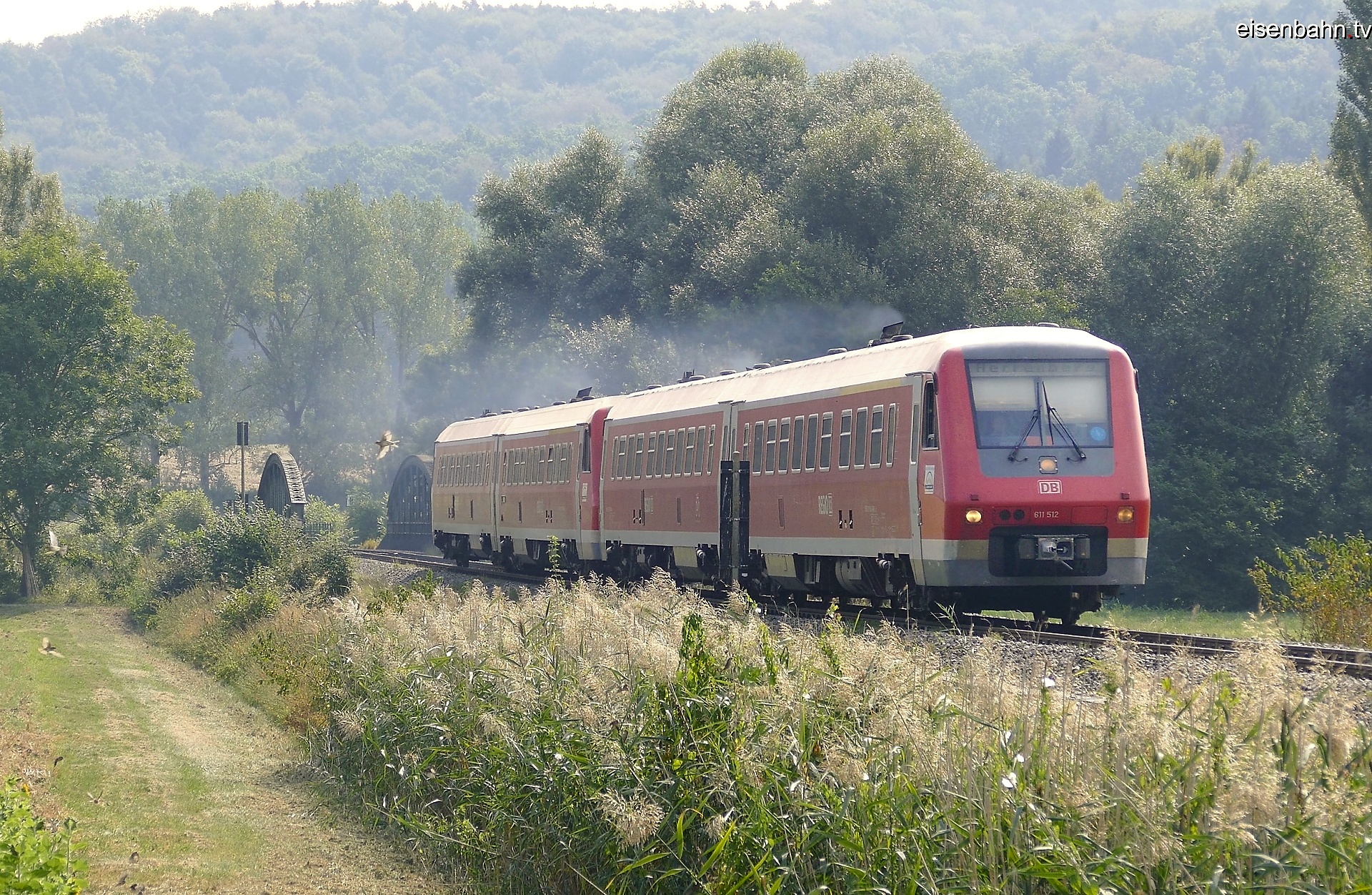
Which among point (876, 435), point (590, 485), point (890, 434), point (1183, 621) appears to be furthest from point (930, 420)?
point (590, 485)

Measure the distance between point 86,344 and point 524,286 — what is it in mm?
21716

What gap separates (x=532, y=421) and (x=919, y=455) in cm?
1899

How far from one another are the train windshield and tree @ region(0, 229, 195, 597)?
3248cm

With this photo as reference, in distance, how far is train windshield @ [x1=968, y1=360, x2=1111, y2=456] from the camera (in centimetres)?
1764

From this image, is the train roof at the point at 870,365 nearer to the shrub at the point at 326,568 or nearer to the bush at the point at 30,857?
the shrub at the point at 326,568

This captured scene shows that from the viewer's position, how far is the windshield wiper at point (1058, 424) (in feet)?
58.1

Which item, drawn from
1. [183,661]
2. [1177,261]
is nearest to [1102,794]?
[183,661]

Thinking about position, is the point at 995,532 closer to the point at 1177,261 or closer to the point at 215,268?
the point at 1177,261

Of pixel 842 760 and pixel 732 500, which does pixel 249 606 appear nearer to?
pixel 732 500

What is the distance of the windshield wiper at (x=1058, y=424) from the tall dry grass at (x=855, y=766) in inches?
212

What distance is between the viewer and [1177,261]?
44.9 metres

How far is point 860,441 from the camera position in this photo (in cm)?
1994

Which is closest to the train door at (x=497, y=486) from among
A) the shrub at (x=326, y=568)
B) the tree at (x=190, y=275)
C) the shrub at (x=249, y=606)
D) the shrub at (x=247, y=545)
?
the shrub at (x=247, y=545)

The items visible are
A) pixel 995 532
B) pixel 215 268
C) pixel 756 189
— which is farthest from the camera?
pixel 215 268
